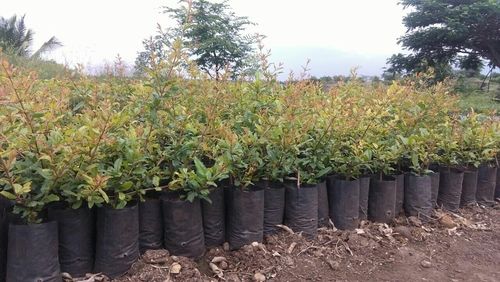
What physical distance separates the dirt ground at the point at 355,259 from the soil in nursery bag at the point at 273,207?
7 centimetres

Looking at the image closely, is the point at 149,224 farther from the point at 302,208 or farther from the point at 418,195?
the point at 418,195

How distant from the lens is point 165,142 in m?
2.23

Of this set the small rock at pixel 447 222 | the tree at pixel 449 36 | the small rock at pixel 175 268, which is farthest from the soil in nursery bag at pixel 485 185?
the tree at pixel 449 36

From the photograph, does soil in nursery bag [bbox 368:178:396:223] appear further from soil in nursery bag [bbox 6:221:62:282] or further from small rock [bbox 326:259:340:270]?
soil in nursery bag [bbox 6:221:62:282]

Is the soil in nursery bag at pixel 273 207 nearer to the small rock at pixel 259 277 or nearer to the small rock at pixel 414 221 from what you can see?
the small rock at pixel 259 277

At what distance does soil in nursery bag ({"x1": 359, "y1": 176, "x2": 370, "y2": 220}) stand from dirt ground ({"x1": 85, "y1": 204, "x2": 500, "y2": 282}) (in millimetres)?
66

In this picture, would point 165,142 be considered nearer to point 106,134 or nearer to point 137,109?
point 137,109

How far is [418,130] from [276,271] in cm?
157

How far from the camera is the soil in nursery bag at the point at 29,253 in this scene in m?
1.70

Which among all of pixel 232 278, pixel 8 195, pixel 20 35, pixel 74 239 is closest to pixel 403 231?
pixel 232 278

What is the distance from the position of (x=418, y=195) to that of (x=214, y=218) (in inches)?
62.1

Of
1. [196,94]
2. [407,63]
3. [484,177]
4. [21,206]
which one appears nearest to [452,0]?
[407,63]

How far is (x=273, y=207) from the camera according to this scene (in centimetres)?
240

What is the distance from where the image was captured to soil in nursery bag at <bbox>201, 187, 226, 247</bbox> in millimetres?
2227
